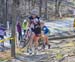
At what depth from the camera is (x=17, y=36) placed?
5.15m

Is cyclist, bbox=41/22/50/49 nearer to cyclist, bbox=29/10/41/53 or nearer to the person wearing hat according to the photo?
cyclist, bbox=29/10/41/53

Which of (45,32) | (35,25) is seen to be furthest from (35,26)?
(45,32)

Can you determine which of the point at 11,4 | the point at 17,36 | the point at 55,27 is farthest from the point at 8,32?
the point at 55,27

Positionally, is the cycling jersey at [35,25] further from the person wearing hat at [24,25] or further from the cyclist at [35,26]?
the person wearing hat at [24,25]

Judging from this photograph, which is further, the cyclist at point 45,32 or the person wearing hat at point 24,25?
the cyclist at point 45,32

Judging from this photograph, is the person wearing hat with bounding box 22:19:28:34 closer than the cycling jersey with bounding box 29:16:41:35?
Yes

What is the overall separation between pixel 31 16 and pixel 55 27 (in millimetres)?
522

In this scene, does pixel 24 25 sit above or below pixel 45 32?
above

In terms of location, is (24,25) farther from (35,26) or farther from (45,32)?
(45,32)

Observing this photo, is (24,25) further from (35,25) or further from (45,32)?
(45,32)

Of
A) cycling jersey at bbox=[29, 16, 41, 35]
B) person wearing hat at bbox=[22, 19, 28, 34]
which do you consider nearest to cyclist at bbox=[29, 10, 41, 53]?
cycling jersey at bbox=[29, 16, 41, 35]

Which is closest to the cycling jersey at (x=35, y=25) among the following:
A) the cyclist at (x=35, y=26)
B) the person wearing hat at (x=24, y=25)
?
the cyclist at (x=35, y=26)

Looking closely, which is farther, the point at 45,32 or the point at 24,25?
the point at 45,32

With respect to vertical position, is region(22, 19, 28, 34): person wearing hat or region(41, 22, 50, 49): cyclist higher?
region(22, 19, 28, 34): person wearing hat
